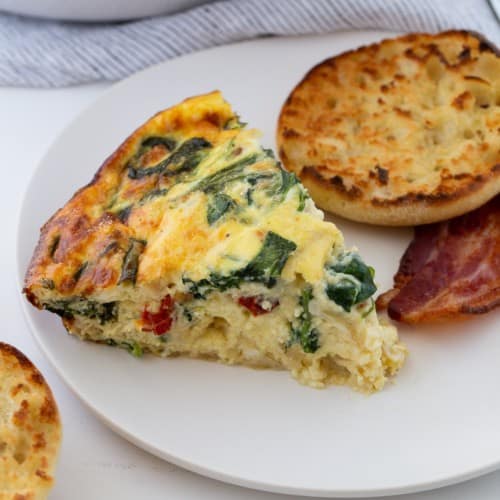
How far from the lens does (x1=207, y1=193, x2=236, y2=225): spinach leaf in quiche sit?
3.52m

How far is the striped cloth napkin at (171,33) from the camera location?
194 inches

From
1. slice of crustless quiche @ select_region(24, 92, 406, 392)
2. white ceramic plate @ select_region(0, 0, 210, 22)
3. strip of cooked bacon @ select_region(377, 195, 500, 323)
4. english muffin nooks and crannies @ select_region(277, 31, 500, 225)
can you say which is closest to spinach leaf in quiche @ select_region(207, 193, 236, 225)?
slice of crustless quiche @ select_region(24, 92, 406, 392)

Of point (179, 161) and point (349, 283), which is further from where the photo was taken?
point (179, 161)

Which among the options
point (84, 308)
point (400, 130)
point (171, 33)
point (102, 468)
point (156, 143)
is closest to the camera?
point (102, 468)

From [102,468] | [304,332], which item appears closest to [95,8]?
[304,332]

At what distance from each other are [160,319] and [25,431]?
0.67 meters

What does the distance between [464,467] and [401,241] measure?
1.12 metres

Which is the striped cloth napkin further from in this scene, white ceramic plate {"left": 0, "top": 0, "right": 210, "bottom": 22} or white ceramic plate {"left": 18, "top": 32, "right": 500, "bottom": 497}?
white ceramic plate {"left": 18, "top": 32, "right": 500, "bottom": 497}

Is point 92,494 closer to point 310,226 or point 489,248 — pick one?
point 310,226

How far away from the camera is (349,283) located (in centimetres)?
336

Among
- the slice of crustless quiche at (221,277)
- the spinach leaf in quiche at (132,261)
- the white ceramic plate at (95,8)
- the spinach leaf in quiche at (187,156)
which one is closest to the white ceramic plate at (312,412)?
the slice of crustless quiche at (221,277)

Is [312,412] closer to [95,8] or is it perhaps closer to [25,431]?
[25,431]

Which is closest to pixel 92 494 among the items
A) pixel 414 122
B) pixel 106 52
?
pixel 414 122

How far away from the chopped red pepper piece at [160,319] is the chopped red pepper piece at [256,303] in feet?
0.88
